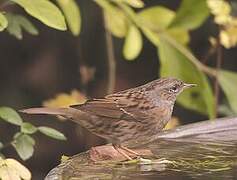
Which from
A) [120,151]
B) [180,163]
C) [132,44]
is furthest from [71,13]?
[180,163]

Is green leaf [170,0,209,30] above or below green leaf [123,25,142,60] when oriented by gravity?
above

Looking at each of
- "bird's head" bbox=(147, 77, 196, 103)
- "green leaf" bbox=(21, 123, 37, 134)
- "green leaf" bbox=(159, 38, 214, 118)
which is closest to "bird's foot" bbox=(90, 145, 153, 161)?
"green leaf" bbox=(21, 123, 37, 134)

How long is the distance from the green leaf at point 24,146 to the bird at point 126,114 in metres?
0.24

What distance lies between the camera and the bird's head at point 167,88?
4512 mm

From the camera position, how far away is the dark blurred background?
670cm

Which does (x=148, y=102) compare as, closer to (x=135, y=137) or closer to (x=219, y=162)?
(x=135, y=137)

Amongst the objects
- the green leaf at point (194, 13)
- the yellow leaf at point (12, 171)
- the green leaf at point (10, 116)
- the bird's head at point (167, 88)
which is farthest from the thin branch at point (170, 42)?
the yellow leaf at point (12, 171)

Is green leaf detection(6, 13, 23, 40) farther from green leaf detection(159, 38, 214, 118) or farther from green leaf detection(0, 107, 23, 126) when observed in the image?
green leaf detection(159, 38, 214, 118)

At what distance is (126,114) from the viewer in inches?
170

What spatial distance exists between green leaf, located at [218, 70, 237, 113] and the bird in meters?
0.84

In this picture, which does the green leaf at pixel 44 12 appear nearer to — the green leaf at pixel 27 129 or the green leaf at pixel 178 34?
the green leaf at pixel 27 129

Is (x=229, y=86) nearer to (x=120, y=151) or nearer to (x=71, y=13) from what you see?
Answer: (x=71, y=13)

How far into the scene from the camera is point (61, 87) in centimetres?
699

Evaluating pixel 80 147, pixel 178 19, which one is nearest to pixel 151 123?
pixel 178 19
